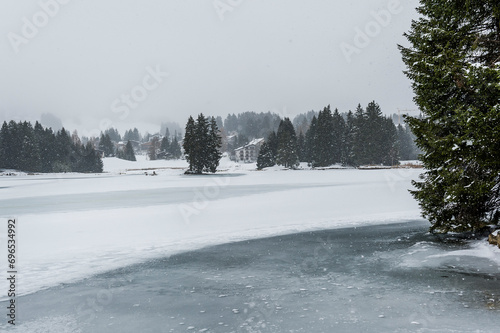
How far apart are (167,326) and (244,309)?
134 cm

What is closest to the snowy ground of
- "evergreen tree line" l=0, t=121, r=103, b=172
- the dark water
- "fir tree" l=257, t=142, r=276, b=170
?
the dark water

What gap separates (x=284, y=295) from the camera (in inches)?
283

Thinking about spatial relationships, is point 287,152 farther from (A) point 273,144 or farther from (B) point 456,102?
(B) point 456,102

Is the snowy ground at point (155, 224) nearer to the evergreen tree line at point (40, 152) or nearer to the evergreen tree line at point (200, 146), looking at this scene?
the evergreen tree line at point (200, 146)

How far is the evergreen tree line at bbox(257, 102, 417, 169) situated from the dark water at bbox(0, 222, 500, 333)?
78063mm

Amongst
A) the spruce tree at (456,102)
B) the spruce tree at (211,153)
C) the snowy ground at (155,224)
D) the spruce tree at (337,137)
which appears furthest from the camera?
the spruce tree at (337,137)

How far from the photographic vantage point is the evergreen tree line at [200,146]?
70875mm

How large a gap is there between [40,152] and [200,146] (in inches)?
2427

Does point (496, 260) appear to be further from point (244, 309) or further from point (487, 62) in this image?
point (244, 309)

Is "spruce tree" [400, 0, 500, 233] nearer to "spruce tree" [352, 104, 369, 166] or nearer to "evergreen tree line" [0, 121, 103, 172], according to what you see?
"spruce tree" [352, 104, 369, 166]

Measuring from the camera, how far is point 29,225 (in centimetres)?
1584

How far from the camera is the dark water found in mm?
5871

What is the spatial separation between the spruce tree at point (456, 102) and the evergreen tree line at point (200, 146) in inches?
2389

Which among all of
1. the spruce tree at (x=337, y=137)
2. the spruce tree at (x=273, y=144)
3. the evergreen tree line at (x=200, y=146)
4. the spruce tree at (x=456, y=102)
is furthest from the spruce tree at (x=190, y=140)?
the spruce tree at (x=456, y=102)
